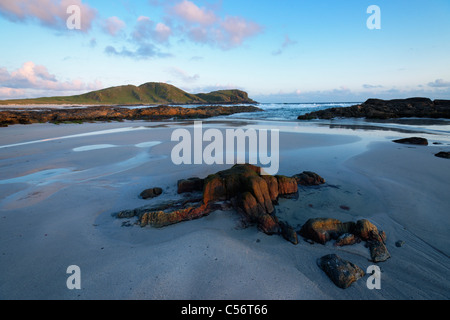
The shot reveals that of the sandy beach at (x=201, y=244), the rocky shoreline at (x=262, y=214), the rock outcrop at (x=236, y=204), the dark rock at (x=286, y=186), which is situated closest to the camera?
the sandy beach at (x=201, y=244)

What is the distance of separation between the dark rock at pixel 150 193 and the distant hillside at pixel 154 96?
14124 centimetres

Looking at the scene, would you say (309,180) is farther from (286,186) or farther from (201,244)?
(201,244)

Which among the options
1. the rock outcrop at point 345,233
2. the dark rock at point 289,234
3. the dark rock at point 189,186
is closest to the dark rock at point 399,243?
the rock outcrop at point 345,233

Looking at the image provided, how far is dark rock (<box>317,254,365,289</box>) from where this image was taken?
258 cm

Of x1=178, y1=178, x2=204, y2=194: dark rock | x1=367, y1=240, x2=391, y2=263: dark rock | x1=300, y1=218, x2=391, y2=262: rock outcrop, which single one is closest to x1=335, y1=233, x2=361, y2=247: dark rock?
x1=300, y1=218, x2=391, y2=262: rock outcrop

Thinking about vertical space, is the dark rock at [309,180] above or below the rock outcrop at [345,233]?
above

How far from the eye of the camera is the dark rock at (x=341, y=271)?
258cm

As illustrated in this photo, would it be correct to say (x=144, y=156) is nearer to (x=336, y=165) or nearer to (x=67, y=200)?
(x=67, y=200)

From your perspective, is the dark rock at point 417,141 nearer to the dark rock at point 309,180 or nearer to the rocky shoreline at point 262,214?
the dark rock at point 309,180

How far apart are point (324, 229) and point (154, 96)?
607ft
